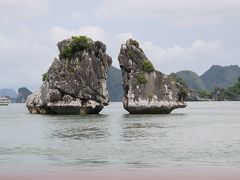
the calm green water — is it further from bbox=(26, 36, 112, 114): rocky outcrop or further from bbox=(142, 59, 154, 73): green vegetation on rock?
bbox=(142, 59, 154, 73): green vegetation on rock

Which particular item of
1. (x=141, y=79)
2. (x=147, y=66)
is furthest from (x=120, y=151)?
(x=147, y=66)

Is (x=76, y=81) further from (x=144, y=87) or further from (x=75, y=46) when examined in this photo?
(x=144, y=87)

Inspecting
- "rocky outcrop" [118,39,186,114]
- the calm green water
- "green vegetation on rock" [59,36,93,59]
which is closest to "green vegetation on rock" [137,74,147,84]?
"rocky outcrop" [118,39,186,114]

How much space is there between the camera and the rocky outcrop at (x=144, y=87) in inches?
3162

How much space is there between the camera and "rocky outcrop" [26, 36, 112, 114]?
272 feet

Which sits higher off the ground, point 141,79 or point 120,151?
point 141,79

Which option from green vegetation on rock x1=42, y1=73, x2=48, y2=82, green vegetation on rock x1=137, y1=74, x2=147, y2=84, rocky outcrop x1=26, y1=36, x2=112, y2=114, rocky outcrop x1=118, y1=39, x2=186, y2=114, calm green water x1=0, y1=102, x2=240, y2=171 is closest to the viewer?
calm green water x1=0, y1=102, x2=240, y2=171

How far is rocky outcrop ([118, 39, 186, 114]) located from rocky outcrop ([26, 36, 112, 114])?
4.30 meters

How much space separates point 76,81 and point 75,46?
231 inches

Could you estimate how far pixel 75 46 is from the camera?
86312 millimetres

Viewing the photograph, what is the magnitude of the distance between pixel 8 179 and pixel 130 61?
64932 millimetres

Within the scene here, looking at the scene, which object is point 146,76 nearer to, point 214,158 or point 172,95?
point 172,95

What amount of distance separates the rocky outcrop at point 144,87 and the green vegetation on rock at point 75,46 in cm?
562

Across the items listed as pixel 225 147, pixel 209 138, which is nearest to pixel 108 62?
pixel 209 138
